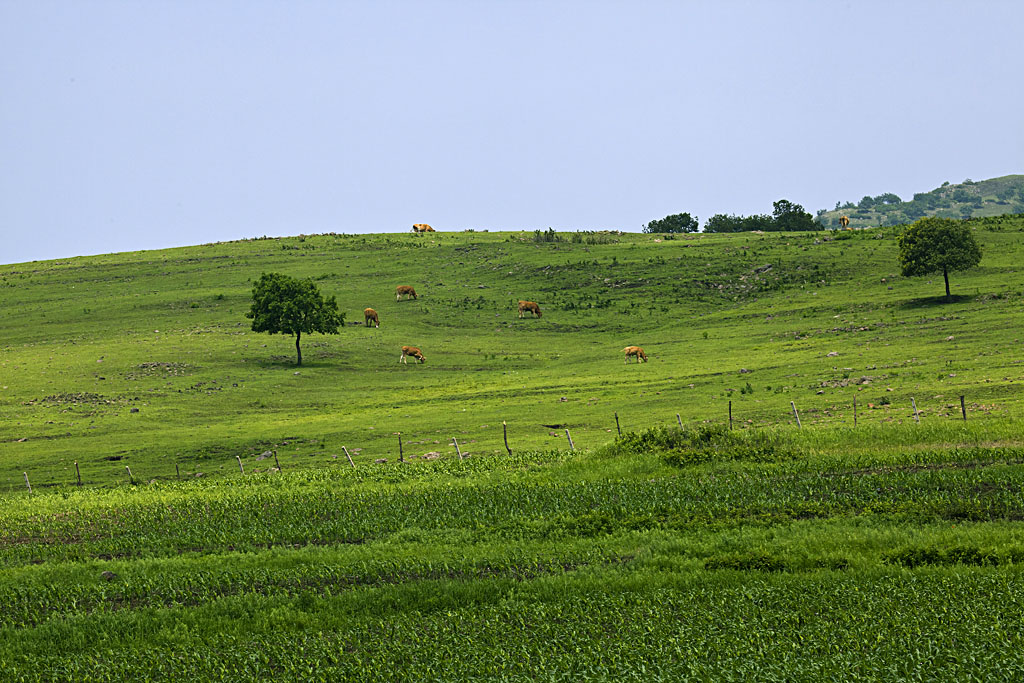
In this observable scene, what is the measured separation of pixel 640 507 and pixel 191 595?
11.3 metres

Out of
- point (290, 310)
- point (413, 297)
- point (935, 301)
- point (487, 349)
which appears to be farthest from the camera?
point (413, 297)

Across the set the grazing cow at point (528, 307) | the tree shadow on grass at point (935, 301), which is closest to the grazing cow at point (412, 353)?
the grazing cow at point (528, 307)

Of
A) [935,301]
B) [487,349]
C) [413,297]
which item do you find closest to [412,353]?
[487,349]

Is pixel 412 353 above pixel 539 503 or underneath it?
above

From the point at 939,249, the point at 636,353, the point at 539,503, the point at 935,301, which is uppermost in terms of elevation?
the point at 939,249

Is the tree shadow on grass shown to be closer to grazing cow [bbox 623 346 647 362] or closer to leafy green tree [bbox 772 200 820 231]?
grazing cow [bbox 623 346 647 362]

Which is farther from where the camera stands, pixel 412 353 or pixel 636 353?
pixel 412 353

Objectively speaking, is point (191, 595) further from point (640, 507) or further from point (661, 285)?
point (661, 285)

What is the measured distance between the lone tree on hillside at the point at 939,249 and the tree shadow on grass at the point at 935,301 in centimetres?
51

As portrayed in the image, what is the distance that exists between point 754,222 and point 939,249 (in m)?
75.6

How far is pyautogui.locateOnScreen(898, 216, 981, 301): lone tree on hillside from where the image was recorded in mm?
68812

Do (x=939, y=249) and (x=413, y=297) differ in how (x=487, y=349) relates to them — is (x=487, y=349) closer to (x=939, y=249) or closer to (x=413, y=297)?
(x=413, y=297)

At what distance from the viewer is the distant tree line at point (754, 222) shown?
436 feet

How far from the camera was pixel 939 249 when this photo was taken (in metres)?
69.4
